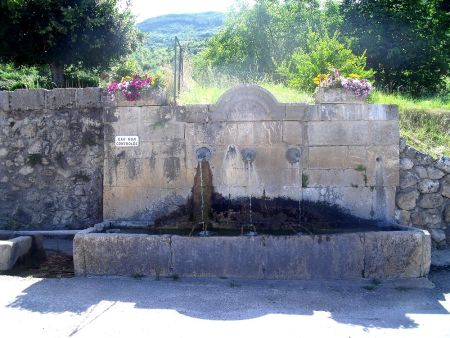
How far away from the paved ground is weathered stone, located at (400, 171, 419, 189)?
153 cm

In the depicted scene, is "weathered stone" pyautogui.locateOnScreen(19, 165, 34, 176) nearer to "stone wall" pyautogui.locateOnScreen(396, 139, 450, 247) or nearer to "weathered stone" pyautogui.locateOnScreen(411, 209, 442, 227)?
"stone wall" pyautogui.locateOnScreen(396, 139, 450, 247)

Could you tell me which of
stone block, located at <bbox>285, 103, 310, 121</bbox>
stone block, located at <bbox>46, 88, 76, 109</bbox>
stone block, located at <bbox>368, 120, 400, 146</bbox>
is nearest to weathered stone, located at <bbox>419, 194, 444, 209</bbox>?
stone block, located at <bbox>368, 120, 400, 146</bbox>

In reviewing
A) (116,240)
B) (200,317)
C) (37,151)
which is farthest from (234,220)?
(37,151)

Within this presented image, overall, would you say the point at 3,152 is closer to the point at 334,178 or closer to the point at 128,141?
the point at 128,141

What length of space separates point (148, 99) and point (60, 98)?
1631 millimetres

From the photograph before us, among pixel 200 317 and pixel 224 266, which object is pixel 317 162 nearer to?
pixel 224 266

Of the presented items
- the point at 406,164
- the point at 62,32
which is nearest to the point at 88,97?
the point at 406,164

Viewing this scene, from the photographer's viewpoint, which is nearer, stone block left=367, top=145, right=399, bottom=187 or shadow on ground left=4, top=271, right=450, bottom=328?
shadow on ground left=4, top=271, right=450, bottom=328

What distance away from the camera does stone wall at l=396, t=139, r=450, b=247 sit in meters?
6.93

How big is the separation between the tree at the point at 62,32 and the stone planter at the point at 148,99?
9.78m

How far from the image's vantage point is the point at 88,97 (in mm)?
7469

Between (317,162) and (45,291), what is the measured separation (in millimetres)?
4140

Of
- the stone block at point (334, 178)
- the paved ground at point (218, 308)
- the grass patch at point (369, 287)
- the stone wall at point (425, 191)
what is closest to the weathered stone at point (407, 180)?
the stone wall at point (425, 191)

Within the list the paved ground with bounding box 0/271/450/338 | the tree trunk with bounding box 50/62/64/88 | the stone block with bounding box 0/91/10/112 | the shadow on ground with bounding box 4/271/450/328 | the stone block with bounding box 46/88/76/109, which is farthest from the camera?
the tree trunk with bounding box 50/62/64/88
